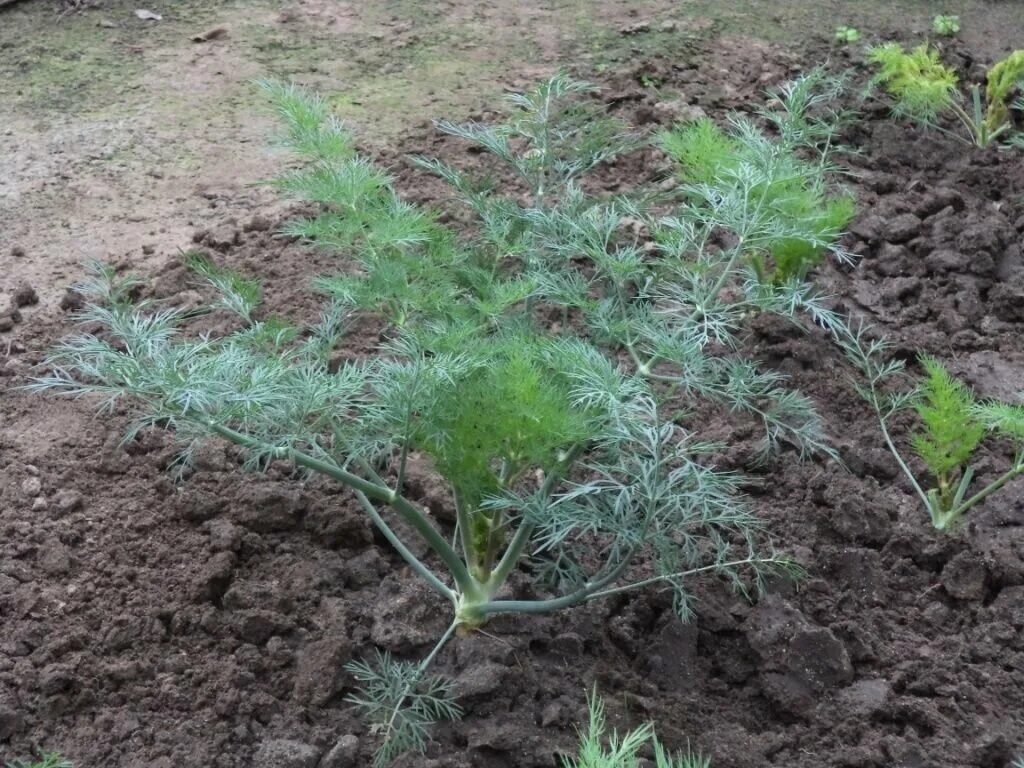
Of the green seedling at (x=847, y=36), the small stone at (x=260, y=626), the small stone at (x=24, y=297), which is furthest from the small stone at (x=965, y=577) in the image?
the green seedling at (x=847, y=36)

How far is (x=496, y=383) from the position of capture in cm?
217

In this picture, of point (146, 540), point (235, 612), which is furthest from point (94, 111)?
point (235, 612)

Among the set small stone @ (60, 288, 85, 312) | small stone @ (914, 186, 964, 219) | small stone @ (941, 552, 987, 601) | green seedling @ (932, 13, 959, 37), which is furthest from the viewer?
green seedling @ (932, 13, 959, 37)

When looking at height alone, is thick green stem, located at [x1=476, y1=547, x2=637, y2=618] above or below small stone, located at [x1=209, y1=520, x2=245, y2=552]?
above

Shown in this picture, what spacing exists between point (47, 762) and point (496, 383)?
3.35 ft

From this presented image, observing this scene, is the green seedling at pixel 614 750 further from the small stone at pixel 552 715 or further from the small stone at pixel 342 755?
the small stone at pixel 342 755

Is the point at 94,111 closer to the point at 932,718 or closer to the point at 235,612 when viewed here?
the point at 235,612

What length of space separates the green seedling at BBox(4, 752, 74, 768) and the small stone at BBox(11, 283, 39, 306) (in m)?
1.52

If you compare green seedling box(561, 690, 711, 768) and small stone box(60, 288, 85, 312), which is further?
small stone box(60, 288, 85, 312)

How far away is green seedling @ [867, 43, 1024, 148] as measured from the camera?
414 cm

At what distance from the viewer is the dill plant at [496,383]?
83.0 inches

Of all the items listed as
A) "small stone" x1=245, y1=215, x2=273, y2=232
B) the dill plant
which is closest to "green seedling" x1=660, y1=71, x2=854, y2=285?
the dill plant

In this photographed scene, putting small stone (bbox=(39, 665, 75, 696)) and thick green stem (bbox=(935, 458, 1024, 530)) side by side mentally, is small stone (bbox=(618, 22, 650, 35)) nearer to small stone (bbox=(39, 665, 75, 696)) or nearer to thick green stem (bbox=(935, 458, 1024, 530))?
thick green stem (bbox=(935, 458, 1024, 530))

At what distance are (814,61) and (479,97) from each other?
1317 millimetres
